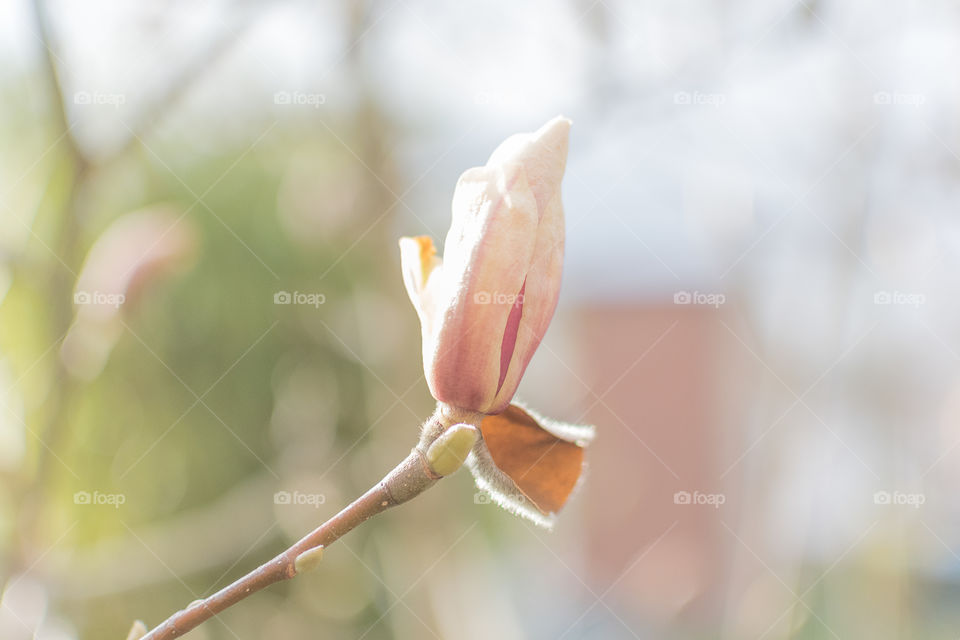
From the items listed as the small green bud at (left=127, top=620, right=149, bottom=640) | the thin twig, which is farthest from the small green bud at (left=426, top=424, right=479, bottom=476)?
the small green bud at (left=127, top=620, right=149, bottom=640)

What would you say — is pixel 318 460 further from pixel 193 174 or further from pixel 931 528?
pixel 931 528

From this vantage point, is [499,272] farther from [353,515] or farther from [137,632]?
[137,632]

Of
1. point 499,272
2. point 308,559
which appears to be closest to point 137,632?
point 308,559

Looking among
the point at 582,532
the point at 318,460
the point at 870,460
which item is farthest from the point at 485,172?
the point at 582,532

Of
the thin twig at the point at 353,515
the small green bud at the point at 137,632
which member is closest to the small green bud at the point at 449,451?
the thin twig at the point at 353,515

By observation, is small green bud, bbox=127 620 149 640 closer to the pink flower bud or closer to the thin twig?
the thin twig

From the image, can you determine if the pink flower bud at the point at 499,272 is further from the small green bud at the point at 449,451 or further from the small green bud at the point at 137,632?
the small green bud at the point at 137,632
